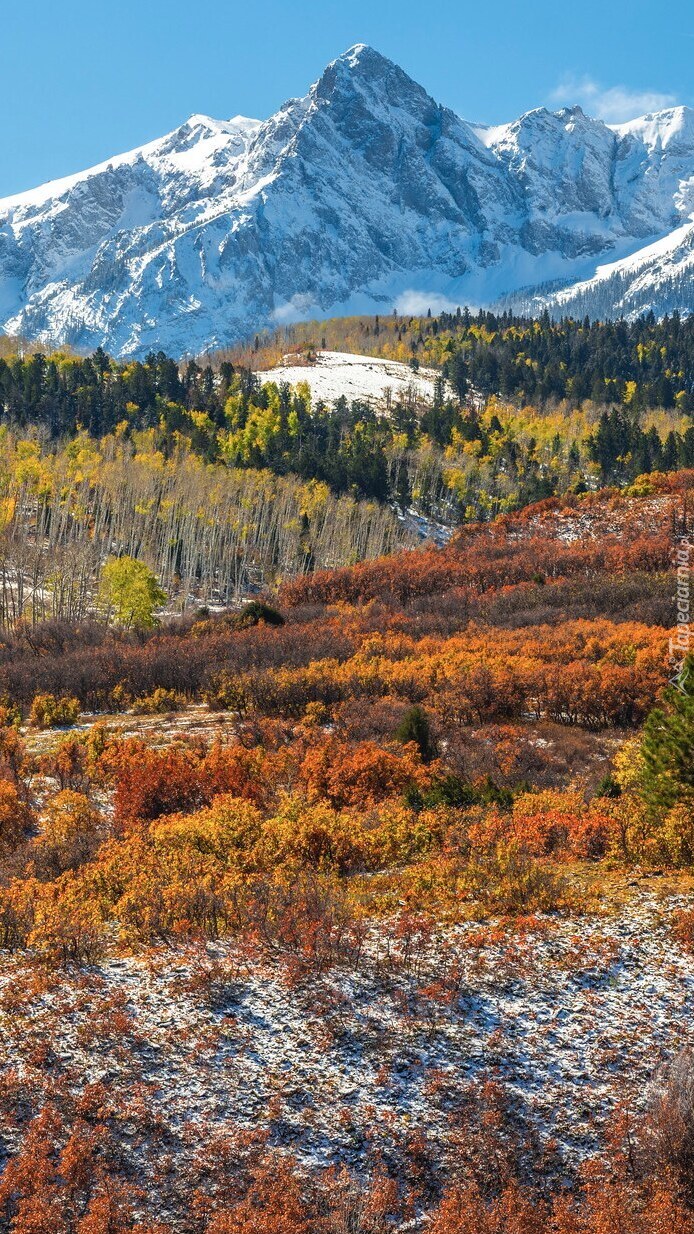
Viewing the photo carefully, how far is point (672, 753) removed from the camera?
16.4m

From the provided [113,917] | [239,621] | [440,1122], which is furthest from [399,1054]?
[239,621]

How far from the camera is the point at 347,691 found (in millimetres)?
33781

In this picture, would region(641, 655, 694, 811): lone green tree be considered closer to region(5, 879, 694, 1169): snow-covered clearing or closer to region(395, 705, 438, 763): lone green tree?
region(5, 879, 694, 1169): snow-covered clearing

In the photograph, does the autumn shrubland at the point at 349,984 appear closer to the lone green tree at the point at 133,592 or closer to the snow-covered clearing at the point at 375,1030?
the snow-covered clearing at the point at 375,1030

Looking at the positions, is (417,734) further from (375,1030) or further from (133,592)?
(133,592)

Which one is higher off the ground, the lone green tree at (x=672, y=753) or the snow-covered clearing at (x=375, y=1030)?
the lone green tree at (x=672, y=753)

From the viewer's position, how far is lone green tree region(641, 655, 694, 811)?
632 inches

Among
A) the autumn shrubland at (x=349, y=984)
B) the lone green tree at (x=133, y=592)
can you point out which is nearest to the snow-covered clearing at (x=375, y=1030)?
the autumn shrubland at (x=349, y=984)

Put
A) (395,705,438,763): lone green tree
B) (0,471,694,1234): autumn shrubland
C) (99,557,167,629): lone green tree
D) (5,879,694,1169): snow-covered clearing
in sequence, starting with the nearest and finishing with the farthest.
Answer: (0,471,694,1234): autumn shrubland
(5,879,694,1169): snow-covered clearing
(395,705,438,763): lone green tree
(99,557,167,629): lone green tree

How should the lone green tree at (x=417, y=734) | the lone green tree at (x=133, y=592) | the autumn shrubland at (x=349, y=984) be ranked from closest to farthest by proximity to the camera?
the autumn shrubland at (x=349, y=984) < the lone green tree at (x=417, y=734) < the lone green tree at (x=133, y=592)


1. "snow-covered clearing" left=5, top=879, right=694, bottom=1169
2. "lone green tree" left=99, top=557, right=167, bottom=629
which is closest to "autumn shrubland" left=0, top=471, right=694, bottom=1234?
"snow-covered clearing" left=5, top=879, right=694, bottom=1169

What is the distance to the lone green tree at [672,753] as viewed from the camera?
1606 cm

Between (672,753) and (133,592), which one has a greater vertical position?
(672,753)

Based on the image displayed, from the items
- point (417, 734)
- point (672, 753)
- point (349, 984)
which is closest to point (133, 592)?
point (417, 734)
